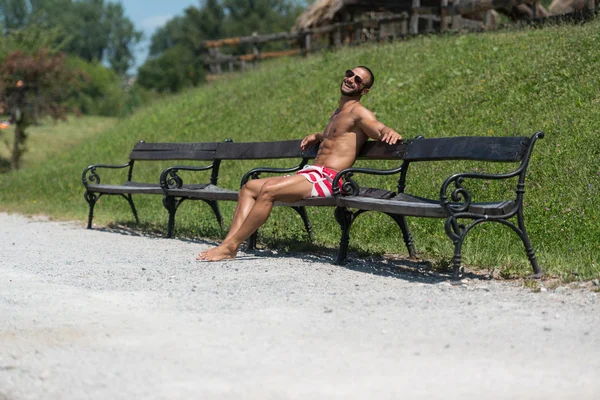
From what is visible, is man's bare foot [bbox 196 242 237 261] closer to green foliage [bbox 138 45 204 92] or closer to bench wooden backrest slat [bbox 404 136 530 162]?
bench wooden backrest slat [bbox 404 136 530 162]

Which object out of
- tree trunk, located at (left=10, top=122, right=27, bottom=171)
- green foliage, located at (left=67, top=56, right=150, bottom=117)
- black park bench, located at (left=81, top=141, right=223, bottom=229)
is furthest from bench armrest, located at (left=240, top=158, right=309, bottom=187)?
green foliage, located at (left=67, top=56, right=150, bottom=117)

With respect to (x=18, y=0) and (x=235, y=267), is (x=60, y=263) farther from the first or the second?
(x=18, y=0)

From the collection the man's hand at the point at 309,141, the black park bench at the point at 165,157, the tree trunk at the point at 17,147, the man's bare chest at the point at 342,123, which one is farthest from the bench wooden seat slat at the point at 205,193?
the tree trunk at the point at 17,147

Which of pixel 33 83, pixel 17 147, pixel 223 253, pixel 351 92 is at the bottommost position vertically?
pixel 17 147

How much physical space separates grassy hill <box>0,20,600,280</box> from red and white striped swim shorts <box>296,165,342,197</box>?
0.94 metres

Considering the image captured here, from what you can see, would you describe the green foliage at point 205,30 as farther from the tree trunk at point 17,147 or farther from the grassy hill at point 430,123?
the grassy hill at point 430,123

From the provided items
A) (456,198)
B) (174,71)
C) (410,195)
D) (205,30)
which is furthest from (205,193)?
(205,30)

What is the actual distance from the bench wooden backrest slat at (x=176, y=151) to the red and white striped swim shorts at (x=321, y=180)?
2.91 metres

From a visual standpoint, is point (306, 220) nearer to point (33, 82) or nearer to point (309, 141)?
point (309, 141)

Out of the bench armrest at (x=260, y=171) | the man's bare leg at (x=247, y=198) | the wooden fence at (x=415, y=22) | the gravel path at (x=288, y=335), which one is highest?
the wooden fence at (x=415, y=22)

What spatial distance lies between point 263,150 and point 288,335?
5.00 meters

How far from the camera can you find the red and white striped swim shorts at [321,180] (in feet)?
25.4

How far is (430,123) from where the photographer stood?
514 inches

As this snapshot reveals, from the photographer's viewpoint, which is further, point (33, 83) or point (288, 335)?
point (33, 83)
